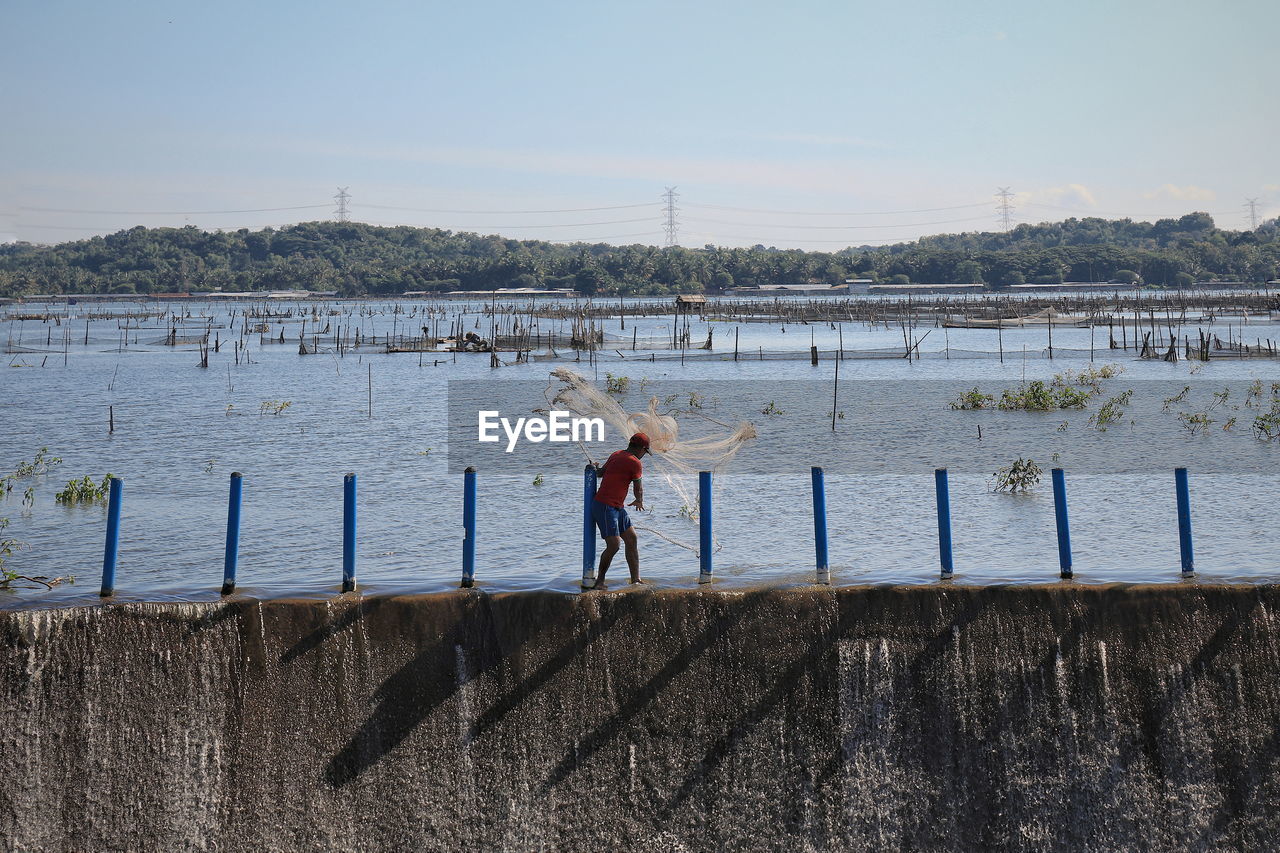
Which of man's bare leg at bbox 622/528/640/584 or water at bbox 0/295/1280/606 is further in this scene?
water at bbox 0/295/1280/606

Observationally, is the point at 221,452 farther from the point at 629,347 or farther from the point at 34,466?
the point at 629,347

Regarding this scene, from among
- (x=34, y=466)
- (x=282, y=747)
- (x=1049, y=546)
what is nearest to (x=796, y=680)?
(x=282, y=747)

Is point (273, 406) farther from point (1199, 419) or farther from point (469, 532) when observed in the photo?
point (469, 532)

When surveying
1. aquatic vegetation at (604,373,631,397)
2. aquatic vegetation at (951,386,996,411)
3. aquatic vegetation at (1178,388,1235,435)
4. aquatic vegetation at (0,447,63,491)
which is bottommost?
aquatic vegetation at (1178,388,1235,435)

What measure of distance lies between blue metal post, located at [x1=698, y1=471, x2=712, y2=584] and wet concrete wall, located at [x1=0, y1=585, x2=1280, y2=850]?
1189 millimetres

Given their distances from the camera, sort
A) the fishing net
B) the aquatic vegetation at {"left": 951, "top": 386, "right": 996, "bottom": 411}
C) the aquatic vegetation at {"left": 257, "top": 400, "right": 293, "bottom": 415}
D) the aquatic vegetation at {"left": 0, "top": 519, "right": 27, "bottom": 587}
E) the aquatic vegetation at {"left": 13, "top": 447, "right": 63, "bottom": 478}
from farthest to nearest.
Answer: the aquatic vegetation at {"left": 257, "top": 400, "right": 293, "bottom": 415}
the aquatic vegetation at {"left": 951, "top": 386, "right": 996, "bottom": 411}
the aquatic vegetation at {"left": 13, "top": 447, "right": 63, "bottom": 478}
the aquatic vegetation at {"left": 0, "top": 519, "right": 27, "bottom": 587}
the fishing net

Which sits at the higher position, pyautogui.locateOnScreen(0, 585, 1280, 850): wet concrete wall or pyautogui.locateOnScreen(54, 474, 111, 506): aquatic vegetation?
pyautogui.locateOnScreen(54, 474, 111, 506): aquatic vegetation

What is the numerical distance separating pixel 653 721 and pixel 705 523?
81.1 inches

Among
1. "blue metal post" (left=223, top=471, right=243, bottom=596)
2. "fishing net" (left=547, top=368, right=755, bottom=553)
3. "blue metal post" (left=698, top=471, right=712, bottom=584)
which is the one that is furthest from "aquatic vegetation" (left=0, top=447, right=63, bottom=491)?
"blue metal post" (left=698, top=471, right=712, bottom=584)

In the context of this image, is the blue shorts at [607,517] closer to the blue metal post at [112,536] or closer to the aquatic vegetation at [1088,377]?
the blue metal post at [112,536]

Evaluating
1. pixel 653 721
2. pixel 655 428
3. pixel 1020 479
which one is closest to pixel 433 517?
pixel 655 428

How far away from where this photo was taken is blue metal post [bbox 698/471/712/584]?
32.6 ft

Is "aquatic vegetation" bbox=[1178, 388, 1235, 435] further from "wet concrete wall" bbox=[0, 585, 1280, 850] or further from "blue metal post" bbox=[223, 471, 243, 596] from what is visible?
"blue metal post" bbox=[223, 471, 243, 596]

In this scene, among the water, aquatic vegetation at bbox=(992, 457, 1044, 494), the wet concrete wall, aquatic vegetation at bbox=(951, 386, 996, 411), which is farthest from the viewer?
aquatic vegetation at bbox=(951, 386, 996, 411)
